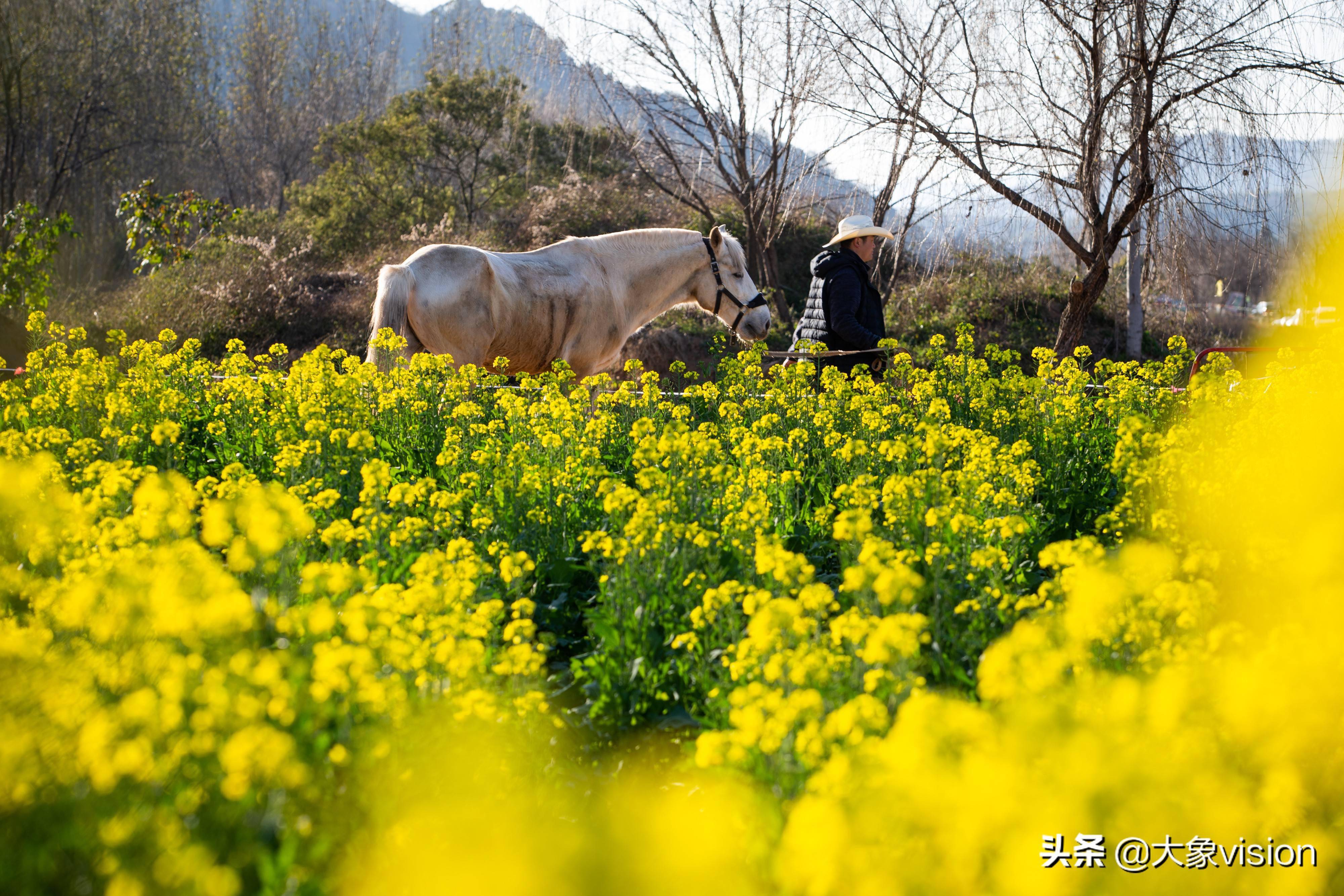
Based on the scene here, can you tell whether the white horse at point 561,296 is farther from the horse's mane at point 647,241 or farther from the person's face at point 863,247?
the person's face at point 863,247

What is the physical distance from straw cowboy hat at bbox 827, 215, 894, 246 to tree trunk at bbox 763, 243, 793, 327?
7349 mm

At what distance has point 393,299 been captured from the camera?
7.05 m

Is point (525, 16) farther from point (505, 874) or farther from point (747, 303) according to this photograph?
point (505, 874)

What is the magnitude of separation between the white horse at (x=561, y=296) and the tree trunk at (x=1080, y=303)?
8.63 ft

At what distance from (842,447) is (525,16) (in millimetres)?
8930

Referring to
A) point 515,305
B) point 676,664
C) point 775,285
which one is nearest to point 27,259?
point 515,305

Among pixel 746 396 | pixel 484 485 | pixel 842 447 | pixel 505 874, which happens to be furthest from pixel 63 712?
pixel 746 396

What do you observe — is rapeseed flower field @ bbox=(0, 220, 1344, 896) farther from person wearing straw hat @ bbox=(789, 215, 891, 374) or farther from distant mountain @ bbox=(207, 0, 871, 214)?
distant mountain @ bbox=(207, 0, 871, 214)

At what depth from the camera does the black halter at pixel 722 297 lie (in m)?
8.84

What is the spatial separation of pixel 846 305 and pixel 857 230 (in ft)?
1.93

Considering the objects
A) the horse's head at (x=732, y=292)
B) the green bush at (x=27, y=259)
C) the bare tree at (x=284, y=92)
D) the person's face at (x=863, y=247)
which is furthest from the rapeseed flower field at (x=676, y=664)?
the bare tree at (x=284, y=92)

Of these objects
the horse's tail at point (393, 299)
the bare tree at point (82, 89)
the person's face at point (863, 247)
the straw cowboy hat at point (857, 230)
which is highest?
the bare tree at point (82, 89)

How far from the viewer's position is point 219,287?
1670 centimetres

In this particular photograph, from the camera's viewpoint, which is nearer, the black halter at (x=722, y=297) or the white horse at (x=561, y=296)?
the white horse at (x=561, y=296)
